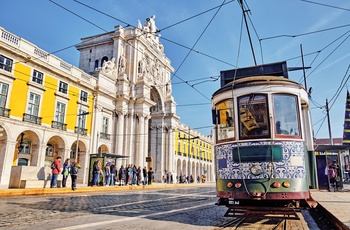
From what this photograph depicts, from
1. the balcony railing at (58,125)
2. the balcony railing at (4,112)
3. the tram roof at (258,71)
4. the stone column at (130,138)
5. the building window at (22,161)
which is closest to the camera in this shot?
the tram roof at (258,71)

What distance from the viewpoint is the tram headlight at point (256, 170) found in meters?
5.65

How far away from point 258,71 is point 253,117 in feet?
7.46

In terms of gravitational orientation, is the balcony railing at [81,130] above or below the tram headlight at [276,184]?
above

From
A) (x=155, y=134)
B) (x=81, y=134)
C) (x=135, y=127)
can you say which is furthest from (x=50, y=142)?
(x=155, y=134)

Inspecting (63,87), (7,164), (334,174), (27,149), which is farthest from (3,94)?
(334,174)

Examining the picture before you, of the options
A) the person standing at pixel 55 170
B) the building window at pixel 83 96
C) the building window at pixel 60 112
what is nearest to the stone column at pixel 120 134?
the building window at pixel 83 96

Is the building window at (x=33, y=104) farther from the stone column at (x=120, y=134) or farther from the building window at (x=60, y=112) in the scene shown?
the stone column at (x=120, y=134)

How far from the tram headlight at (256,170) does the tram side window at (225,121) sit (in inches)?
35.4

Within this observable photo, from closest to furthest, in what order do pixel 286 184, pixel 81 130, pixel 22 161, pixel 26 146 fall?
pixel 286 184 → pixel 22 161 → pixel 26 146 → pixel 81 130

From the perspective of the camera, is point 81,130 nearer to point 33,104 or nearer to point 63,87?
point 63,87

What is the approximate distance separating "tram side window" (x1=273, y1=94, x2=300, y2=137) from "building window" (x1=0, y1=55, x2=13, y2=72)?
20.8m

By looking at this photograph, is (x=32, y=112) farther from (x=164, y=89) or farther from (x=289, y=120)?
(x=164, y=89)

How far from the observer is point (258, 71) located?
7.91 metres

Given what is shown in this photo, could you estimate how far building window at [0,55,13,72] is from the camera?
19.9 m
